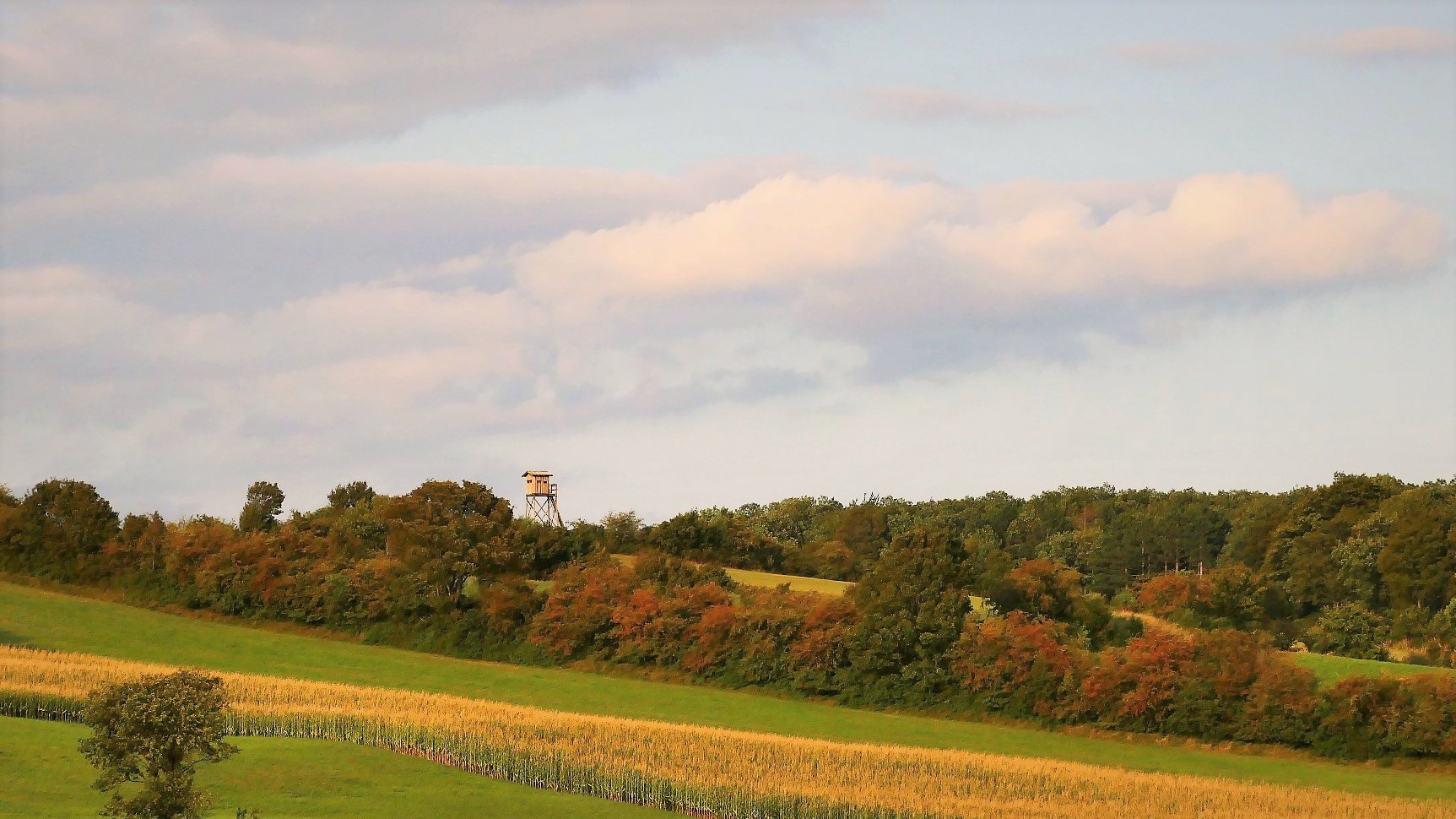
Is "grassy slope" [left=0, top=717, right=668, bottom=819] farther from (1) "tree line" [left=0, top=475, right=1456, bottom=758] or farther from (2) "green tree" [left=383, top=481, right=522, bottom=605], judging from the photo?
(2) "green tree" [left=383, top=481, right=522, bottom=605]

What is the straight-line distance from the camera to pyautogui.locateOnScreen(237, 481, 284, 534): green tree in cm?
10581

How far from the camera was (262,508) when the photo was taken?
10712 cm

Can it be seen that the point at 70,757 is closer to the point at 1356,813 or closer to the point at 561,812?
the point at 561,812

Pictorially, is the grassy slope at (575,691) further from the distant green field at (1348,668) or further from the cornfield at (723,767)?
the distant green field at (1348,668)

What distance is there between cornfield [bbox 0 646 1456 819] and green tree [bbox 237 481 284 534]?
44368 millimetres

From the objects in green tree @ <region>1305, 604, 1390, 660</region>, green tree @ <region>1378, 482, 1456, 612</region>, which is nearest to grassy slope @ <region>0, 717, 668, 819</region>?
green tree @ <region>1305, 604, 1390, 660</region>

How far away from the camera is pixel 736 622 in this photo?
270ft

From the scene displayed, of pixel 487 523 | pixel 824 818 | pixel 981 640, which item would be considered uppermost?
pixel 487 523

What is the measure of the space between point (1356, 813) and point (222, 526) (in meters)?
68.9

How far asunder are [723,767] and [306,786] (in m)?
13.9

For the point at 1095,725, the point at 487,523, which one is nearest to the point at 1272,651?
the point at 1095,725

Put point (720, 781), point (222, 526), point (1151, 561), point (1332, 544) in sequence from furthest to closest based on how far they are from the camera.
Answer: point (1151, 561), point (1332, 544), point (222, 526), point (720, 781)

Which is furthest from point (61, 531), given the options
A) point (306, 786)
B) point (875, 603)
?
point (306, 786)

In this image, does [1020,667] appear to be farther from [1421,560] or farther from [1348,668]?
[1421,560]
